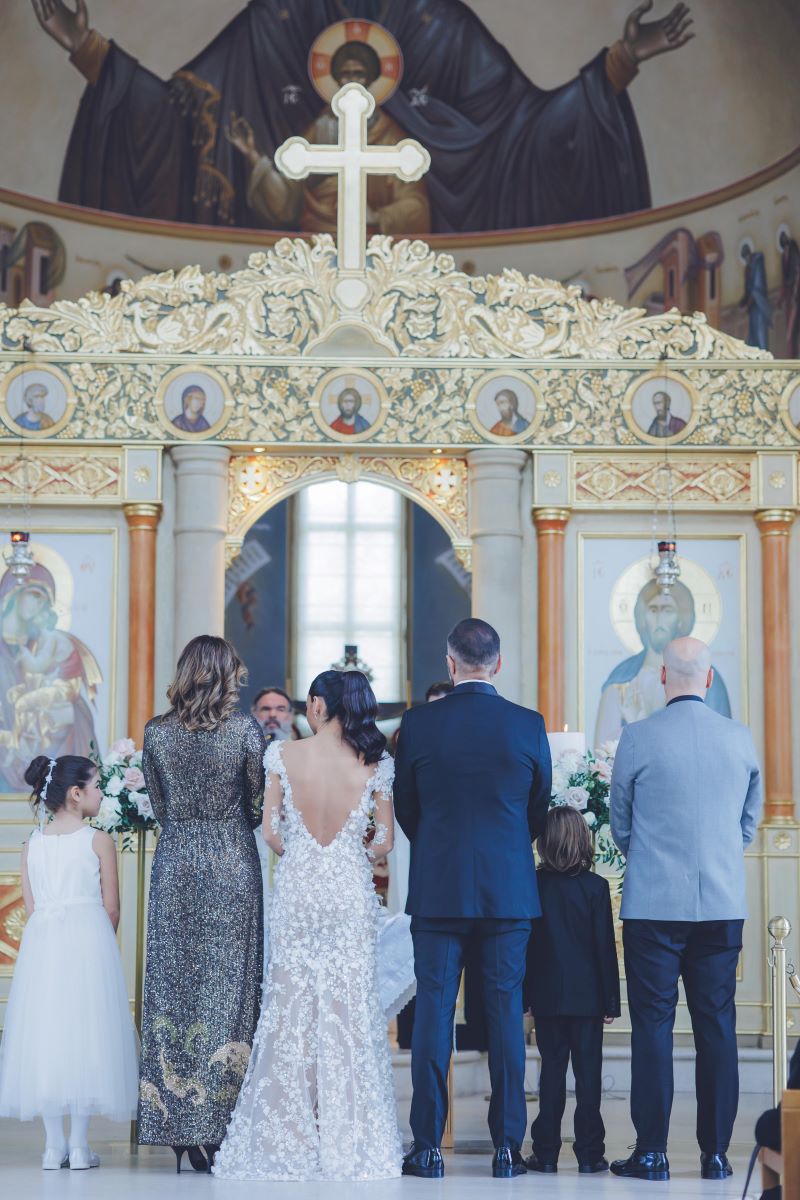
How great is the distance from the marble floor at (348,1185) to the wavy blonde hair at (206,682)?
180 cm

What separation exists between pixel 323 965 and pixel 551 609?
5.06 metres

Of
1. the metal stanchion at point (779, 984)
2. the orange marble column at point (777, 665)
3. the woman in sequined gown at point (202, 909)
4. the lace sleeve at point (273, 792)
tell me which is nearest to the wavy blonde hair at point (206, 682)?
the woman in sequined gown at point (202, 909)

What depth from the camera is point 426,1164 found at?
6867 mm

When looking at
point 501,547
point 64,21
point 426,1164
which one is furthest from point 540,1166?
point 64,21

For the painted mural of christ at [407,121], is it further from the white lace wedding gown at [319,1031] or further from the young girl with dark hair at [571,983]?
the white lace wedding gown at [319,1031]

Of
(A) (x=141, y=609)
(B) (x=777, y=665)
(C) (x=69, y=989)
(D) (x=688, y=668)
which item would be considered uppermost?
(A) (x=141, y=609)

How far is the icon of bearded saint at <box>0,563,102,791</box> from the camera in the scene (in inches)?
456

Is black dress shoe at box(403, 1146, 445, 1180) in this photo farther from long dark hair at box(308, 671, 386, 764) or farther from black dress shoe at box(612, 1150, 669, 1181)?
long dark hair at box(308, 671, 386, 764)

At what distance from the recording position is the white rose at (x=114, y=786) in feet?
27.1

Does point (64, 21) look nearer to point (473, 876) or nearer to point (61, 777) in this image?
point (61, 777)

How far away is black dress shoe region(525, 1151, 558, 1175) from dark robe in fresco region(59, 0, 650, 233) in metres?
10.2

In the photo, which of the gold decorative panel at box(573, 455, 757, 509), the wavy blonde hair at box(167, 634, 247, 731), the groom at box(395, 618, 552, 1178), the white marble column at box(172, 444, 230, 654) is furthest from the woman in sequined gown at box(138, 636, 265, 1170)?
the gold decorative panel at box(573, 455, 757, 509)

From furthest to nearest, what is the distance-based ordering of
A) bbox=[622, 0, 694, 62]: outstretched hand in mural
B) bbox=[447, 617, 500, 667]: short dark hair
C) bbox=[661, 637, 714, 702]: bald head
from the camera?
bbox=[622, 0, 694, 62]: outstretched hand in mural, bbox=[661, 637, 714, 702]: bald head, bbox=[447, 617, 500, 667]: short dark hair

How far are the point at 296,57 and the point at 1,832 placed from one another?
8.00m
